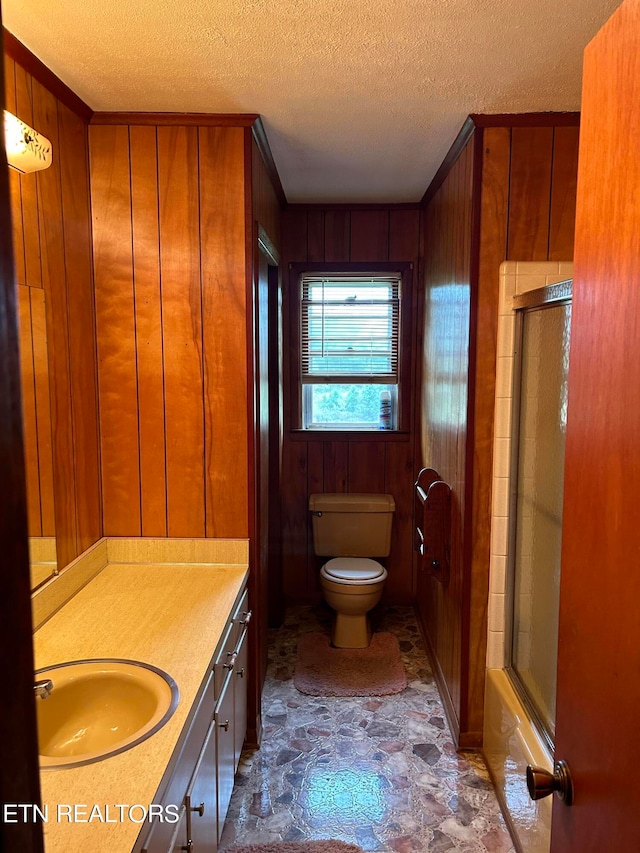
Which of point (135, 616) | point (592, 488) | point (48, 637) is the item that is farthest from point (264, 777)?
point (592, 488)

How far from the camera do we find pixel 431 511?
2.63m

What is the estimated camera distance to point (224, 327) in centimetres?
232

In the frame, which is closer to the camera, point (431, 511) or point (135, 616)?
point (135, 616)

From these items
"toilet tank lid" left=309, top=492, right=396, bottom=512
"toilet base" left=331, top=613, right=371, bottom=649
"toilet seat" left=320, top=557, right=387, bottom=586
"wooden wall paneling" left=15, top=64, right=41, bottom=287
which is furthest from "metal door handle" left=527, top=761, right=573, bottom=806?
"toilet tank lid" left=309, top=492, right=396, bottom=512

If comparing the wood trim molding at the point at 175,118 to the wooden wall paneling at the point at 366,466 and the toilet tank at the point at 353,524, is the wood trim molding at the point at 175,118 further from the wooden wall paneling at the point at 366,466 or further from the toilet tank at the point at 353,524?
the toilet tank at the point at 353,524

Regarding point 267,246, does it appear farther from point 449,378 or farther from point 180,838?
point 180,838

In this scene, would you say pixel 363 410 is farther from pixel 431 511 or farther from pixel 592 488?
pixel 592 488

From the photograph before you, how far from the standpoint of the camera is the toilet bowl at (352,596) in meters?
3.30

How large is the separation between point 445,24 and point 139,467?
5.83 feet

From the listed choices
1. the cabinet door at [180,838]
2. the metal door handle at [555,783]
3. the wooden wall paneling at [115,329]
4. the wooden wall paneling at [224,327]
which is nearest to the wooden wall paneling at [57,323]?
the wooden wall paneling at [115,329]

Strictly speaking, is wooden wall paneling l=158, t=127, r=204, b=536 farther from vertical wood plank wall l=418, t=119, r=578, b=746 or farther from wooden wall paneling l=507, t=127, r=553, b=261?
wooden wall paneling l=507, t=127, r=553, b=261

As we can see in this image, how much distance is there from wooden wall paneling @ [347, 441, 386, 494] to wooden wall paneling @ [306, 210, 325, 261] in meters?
1.16

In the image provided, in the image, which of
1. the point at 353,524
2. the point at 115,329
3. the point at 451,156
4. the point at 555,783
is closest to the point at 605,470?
the point at 555,783

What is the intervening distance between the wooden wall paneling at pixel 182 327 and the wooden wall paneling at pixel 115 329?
13cm
